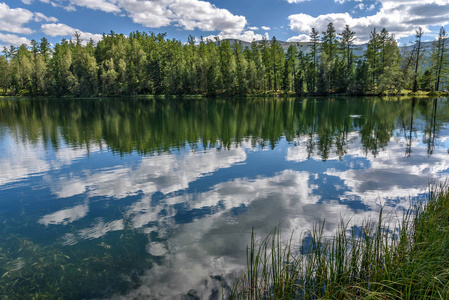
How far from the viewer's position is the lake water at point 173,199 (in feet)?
24.5

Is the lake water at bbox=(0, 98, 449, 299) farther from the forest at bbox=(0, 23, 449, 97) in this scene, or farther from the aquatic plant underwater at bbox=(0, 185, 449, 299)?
the forest at bbox=(0, 23, 449, 97)

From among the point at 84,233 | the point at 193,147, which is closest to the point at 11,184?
the point at 84,233

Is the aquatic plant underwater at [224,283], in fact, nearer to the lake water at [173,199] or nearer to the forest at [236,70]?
the lake water at [173,199]

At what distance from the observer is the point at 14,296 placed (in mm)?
6723

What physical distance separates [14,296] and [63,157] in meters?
15.6

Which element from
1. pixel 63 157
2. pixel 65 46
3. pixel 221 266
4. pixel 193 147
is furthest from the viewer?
pixel 65 46

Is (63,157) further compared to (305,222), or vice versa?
(63,157)

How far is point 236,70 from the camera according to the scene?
9912 cm

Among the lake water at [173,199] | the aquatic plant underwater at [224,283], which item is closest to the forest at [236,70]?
the lake water at [173,199]

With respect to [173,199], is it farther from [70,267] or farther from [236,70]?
[236,70]

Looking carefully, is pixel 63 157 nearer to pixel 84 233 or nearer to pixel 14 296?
pixel 84 233

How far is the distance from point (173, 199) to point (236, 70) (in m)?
92.6

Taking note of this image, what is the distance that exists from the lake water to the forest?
69.9 metres

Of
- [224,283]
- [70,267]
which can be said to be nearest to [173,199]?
[70,267]
